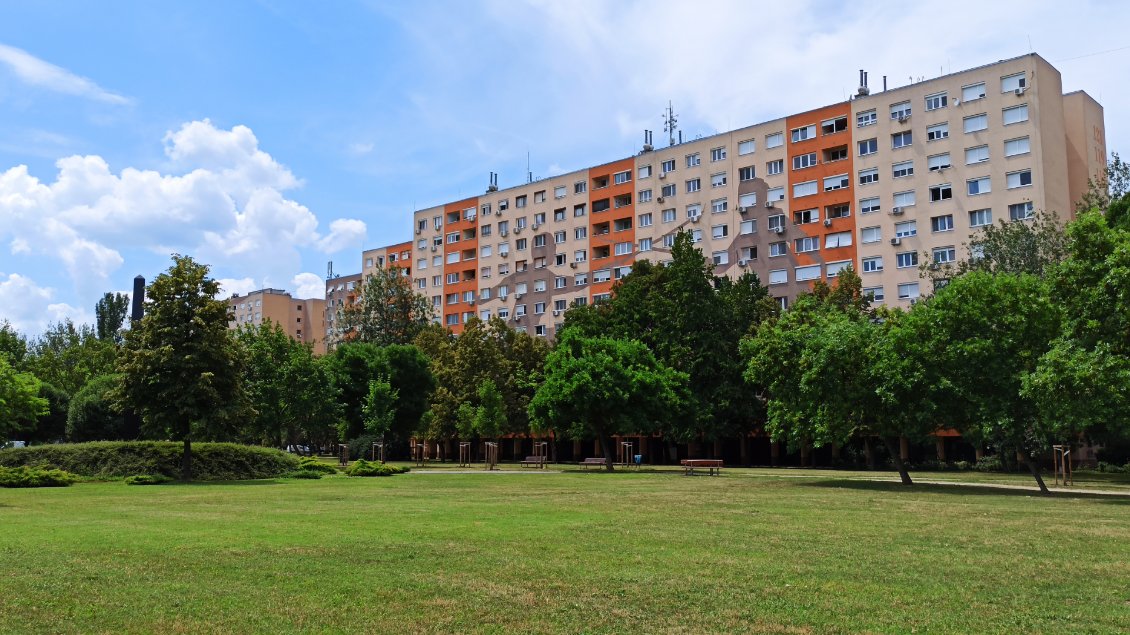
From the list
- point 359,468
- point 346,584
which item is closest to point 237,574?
point 346,584

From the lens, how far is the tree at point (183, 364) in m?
41.0

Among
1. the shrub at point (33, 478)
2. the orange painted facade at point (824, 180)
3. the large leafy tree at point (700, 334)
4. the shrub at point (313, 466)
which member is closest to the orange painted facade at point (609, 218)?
the orange painted facade at point (824, 180)

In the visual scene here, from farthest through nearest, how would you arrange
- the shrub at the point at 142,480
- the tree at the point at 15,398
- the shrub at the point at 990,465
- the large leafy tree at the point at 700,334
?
the large leafy tree at the point at 700,334 → the shrub at the point at 990,465 → the shrub at the point at 142,480 → the tree at the point at 15,398

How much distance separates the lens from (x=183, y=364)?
41.1 metres

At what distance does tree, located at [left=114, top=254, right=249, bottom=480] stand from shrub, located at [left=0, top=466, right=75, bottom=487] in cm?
456

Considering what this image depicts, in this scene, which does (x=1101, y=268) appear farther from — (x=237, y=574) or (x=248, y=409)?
(x=248, y=409)

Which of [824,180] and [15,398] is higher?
[824,180]

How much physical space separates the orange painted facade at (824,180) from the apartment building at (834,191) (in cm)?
13

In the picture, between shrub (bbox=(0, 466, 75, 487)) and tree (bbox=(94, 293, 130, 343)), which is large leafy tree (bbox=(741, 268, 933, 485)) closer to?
shrub (bbox=(0, 466, 75, 487))

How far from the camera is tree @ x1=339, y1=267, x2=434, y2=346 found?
108000 mm

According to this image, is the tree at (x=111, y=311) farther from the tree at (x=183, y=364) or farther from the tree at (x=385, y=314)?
the tree at (x=183, y=364)

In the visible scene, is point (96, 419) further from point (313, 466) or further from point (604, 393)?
point (604, 393)

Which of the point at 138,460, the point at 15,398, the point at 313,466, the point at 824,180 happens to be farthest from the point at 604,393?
the point at 824,180

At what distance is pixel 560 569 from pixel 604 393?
1484 inches
